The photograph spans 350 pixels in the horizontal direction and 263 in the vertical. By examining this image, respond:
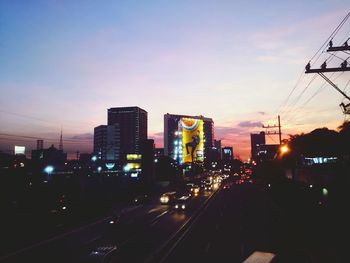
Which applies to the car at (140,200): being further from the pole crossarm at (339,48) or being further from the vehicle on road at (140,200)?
the pole crossarm at (339,48)

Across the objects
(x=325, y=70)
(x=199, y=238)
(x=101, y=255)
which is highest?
(x=325, y=70)

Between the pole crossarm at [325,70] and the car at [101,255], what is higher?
the pole crossarm at [325,70]

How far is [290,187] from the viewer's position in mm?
50469

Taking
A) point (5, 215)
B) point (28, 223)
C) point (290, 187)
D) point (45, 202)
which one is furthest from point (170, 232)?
point (290, 187)

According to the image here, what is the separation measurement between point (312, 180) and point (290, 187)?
17.2m

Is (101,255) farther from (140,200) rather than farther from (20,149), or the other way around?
(20,149)

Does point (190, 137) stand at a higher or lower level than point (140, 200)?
higher

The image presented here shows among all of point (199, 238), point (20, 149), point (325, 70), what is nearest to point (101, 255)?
point (199, 238)

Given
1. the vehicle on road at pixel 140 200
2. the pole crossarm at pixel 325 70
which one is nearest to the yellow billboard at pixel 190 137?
the vehicle on road at pixel 140 200

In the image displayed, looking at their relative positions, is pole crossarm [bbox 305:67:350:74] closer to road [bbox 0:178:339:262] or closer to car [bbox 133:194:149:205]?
road [bbox 0:178:339:262]

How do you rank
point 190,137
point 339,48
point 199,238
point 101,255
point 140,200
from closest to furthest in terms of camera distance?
point 101,255 < point 339,48 < point 199,238 < point 140,200 < point 190,137

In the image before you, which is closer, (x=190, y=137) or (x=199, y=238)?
(x=199, y=238)

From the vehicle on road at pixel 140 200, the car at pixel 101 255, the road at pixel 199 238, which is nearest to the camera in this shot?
the car at pixel 101 255

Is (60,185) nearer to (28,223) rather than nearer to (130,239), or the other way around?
(28,223)
